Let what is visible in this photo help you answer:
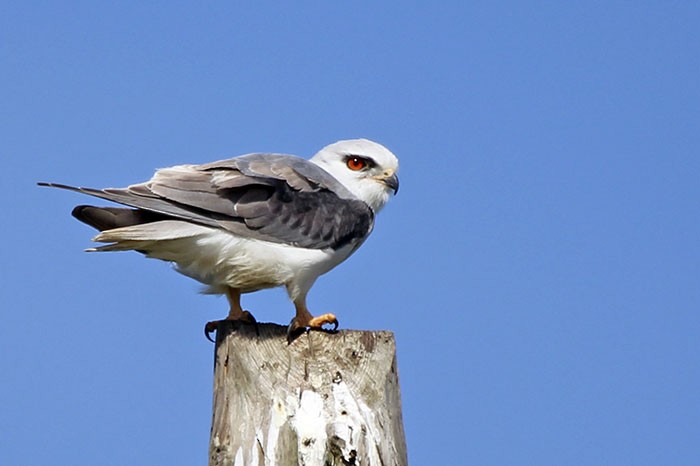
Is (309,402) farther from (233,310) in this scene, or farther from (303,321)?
(233,310)

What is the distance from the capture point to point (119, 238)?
667cm

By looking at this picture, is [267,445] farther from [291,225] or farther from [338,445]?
[291,225]

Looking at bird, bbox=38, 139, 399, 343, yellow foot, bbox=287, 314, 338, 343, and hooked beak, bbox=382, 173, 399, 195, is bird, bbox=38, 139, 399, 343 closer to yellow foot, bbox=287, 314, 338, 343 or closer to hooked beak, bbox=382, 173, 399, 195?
yellow foot, bbox=287, 314, 338, 343

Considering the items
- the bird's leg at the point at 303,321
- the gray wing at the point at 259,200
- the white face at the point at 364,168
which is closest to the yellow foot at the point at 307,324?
the bird's leg at the point at 303,321

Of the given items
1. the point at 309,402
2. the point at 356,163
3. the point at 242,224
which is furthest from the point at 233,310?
Answer: the point at 309,402

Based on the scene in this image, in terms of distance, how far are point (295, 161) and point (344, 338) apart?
215 cm

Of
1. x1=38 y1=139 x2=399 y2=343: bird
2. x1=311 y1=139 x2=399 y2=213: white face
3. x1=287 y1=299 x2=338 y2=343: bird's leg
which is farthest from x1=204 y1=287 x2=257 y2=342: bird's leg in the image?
x1=311 y1=139 x2=399 y2=213: white face

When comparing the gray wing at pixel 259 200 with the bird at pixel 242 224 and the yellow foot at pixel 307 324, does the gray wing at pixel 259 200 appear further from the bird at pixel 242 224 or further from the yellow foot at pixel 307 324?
the yellow foot at pixel 307 324

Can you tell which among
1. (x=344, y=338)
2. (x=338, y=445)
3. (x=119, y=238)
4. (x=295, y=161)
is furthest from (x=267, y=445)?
(x=295, y=161)

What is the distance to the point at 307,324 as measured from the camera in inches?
261

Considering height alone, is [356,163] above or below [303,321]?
above

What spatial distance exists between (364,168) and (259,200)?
1.36 meters

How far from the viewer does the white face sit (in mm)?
8172

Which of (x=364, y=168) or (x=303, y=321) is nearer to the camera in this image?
(x=303, y=321)
